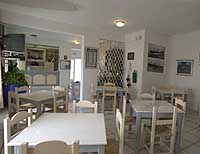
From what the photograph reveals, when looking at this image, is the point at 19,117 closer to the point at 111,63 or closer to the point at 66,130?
the point at 66,130

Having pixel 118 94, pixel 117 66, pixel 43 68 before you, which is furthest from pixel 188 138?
pixel 43 68

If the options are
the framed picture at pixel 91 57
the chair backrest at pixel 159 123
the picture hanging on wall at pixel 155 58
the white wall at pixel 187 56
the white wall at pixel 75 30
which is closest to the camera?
the chair backrest at pixel 159 123

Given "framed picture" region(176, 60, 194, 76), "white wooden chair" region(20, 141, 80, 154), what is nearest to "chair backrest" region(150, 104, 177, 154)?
"white wooden chair" region(20, 141, 80, 154)

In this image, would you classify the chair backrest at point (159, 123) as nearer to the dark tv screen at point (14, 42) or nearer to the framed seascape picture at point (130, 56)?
the framed seascape picture at point (130, 56)

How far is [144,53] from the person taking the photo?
5414mm

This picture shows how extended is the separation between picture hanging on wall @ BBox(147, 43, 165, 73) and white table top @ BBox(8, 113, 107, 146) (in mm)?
3890

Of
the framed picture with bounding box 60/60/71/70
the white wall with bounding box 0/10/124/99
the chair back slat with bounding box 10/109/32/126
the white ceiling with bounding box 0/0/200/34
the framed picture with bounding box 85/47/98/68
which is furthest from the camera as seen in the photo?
the framed picture with bounding box 60/60/71/70

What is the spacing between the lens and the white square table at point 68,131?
144 cm

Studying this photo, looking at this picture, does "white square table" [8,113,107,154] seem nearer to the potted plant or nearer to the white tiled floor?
the white tiled floor

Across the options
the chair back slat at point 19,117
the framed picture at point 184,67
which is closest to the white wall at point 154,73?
the framed picture at point 184,67

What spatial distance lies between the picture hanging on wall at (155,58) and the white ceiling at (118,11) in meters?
0.82

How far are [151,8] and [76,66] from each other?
7429 mm

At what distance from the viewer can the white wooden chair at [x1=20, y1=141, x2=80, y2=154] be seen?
1.08 metres

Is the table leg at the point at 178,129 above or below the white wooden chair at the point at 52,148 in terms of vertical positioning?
below
